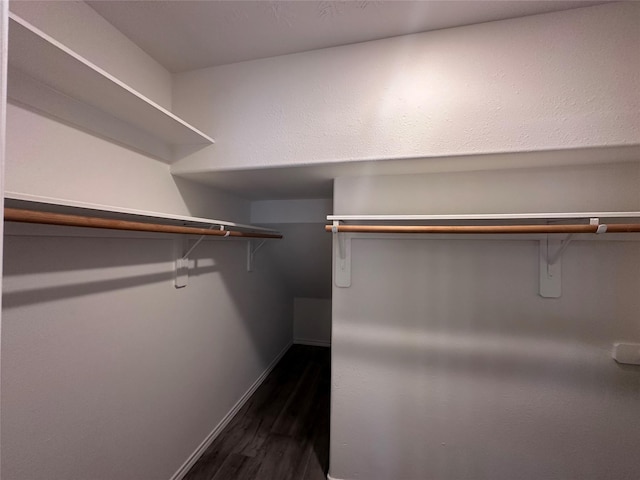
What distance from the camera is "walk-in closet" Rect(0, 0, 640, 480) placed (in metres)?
0.88

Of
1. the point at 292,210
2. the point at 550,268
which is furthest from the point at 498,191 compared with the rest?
the point at 292,210

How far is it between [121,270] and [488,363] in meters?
1.82

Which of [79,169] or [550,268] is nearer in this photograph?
[79,169]

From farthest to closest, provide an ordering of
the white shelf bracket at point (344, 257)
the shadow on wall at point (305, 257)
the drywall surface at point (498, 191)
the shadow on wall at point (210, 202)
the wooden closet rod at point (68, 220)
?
1. the shadow on wall at point (305, 257)
2. the shadow on wall at point (210, 202)
3. the white shelf bracket at point (344, 257)
4. the drywall surface at point (498, 191)
5. the wooden closet rod at point (68, 220)

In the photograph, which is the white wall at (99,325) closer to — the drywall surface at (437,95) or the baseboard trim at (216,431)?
the baseboard trim at (216,431)

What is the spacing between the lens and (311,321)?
11.0ft

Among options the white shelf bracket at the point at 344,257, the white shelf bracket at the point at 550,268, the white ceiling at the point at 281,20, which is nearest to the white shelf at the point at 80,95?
the white ceiling at the point at 281,20

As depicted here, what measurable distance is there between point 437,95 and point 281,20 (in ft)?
2.43

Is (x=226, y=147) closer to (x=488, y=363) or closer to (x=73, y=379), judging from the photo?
(x=73, y=379)

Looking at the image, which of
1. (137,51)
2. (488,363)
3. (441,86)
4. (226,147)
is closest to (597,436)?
(488,363)

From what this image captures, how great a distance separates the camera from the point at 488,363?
1.24 meters

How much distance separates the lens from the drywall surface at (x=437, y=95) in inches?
37.3

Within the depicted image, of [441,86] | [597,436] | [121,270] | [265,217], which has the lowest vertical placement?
[597,436]

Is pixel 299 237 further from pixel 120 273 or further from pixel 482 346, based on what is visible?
pixel 482 346
